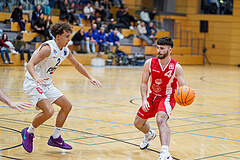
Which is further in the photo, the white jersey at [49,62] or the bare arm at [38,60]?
the white jersey at [49,62]

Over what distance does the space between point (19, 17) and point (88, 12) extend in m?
4.84

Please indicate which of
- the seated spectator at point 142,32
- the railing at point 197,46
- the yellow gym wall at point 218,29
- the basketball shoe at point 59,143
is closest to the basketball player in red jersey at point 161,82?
the basketball shoe at point 59,143

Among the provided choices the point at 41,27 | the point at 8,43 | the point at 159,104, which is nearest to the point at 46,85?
the point at 159,104

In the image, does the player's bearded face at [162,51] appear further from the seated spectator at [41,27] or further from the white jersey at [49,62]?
the seated spectator at [41,27]

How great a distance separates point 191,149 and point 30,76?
239cm

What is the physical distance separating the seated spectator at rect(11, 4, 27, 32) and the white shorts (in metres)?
16.1

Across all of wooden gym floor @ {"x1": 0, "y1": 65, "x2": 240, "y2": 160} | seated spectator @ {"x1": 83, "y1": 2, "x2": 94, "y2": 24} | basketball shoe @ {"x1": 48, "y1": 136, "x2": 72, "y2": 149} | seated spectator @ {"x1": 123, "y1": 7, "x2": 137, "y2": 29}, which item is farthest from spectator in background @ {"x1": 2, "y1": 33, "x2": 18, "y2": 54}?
basketball shoe @ {"x1": 48, "y1": 136, "x2": 72, "y2": 149}

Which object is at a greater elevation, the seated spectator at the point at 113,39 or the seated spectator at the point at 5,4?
the seated spectator at the point at 5,4

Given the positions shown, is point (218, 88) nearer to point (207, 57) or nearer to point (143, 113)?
point (143, 113)

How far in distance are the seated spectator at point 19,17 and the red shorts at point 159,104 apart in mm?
16426

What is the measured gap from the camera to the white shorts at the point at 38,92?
17.9 ft

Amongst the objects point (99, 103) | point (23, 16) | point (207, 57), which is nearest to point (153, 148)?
point (99, 103)

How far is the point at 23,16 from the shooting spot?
22.0 metres

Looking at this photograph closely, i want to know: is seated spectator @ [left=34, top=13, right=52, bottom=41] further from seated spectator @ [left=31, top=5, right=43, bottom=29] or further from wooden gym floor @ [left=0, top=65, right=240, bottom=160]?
wooden gym floor @ [left=0, top=65, right=240, bottom=160]
